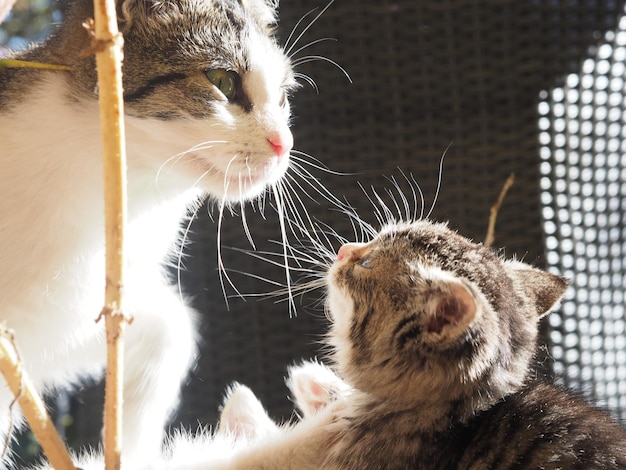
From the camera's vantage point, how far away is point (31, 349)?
856 mm

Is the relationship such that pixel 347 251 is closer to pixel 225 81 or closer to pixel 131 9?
pixel 225 81

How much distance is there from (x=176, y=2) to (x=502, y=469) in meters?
0.67

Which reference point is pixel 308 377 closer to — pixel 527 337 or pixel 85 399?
pixel 527 337

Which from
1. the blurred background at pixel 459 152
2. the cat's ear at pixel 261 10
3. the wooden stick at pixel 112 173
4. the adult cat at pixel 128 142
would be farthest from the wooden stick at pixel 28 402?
the blurred background at pixel 459 152

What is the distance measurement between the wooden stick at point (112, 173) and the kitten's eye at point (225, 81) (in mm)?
361

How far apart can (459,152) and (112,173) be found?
3.12 ft

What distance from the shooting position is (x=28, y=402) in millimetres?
460

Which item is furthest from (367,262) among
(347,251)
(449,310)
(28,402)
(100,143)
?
(28,402)

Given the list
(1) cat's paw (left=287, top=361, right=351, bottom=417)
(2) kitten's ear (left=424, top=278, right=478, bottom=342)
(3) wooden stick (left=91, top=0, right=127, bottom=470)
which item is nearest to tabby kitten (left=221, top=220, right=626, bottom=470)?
(2) kitten's ear (left=424, top=278, right=478, bottom=342)

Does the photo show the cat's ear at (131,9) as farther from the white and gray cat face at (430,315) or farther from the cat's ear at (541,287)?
the cat's ear at (541,287)

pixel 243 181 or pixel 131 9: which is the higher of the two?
pixel 131 9

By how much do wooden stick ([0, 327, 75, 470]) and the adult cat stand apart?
32cm

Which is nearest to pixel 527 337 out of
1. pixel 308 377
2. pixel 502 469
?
pixel 502 469

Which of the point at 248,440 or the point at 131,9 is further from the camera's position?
the point at 248,440
